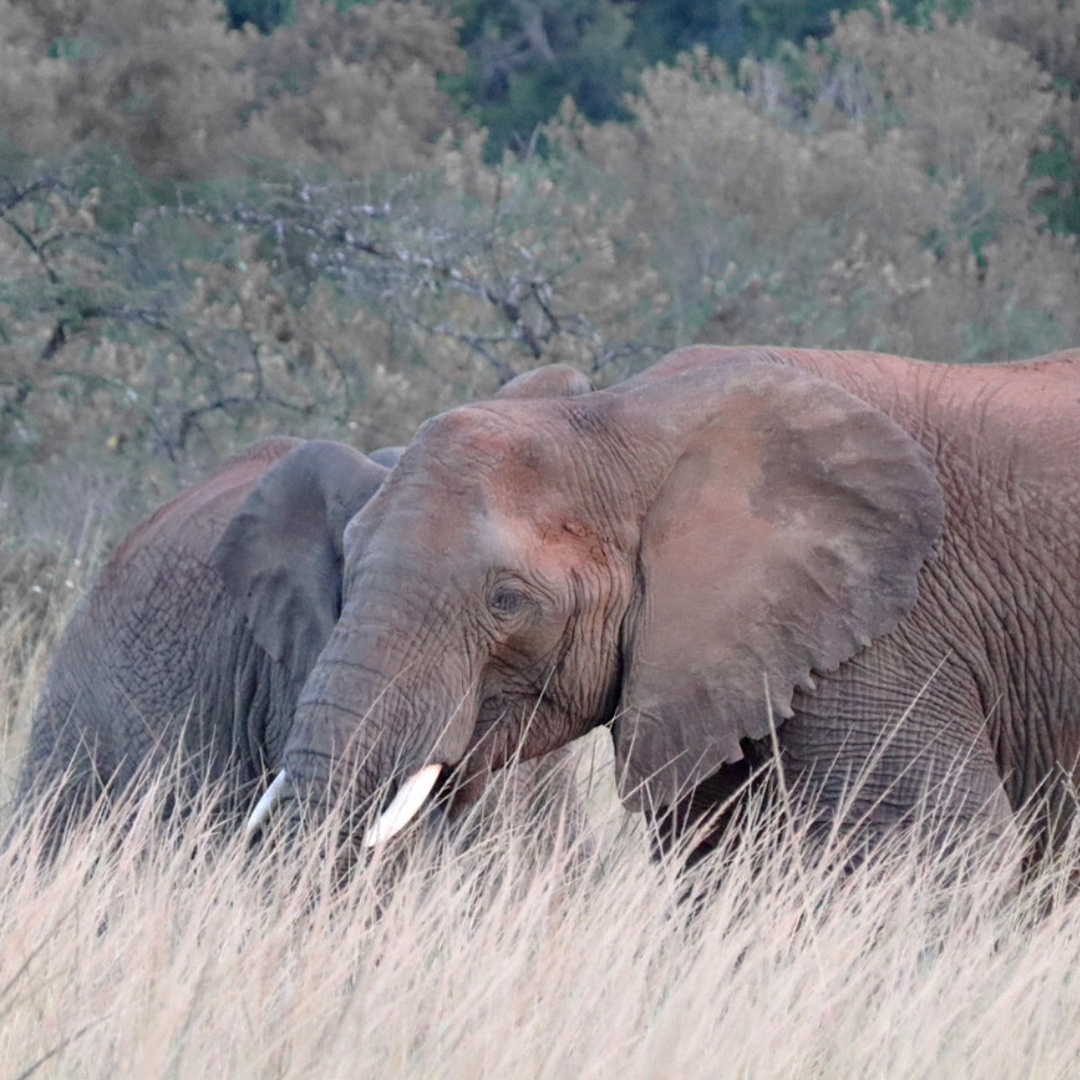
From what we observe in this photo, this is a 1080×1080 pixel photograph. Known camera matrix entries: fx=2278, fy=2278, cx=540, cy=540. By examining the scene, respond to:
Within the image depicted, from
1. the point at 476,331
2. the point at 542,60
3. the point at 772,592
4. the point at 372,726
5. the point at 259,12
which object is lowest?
the point at 542,60

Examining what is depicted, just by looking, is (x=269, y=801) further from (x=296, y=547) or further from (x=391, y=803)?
(x=296, y=547)

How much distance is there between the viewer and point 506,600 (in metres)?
4.50

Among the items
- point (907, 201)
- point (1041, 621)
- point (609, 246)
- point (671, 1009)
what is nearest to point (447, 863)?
point (671, 1009)

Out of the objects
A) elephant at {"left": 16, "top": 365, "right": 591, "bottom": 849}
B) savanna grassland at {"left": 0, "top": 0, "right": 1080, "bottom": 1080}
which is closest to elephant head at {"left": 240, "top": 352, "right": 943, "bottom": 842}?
savanna grassland at {"left": 0, "top": 0, "right": 1080, "bottom": 1080}

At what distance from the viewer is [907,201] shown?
57.1 ft

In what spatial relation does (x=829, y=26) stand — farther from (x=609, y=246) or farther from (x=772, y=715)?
(x=772, y=715)

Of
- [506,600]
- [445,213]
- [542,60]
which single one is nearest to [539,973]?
[506,600]

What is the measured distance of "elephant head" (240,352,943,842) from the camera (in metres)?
4.53

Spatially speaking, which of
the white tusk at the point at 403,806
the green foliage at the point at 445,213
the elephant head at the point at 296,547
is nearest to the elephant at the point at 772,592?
the white tusk at the point at 403,806

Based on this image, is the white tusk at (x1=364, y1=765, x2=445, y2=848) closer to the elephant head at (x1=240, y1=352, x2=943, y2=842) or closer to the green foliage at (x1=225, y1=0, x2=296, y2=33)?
the elephant head at (x1=240, y1=352, x2=943, y2=842)

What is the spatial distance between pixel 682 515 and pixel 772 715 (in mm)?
447

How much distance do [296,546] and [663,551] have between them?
1.18 m

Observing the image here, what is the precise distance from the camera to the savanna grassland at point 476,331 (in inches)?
147

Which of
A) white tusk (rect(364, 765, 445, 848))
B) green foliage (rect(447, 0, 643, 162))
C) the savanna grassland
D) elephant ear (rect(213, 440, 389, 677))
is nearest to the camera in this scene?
the savanna grassland
